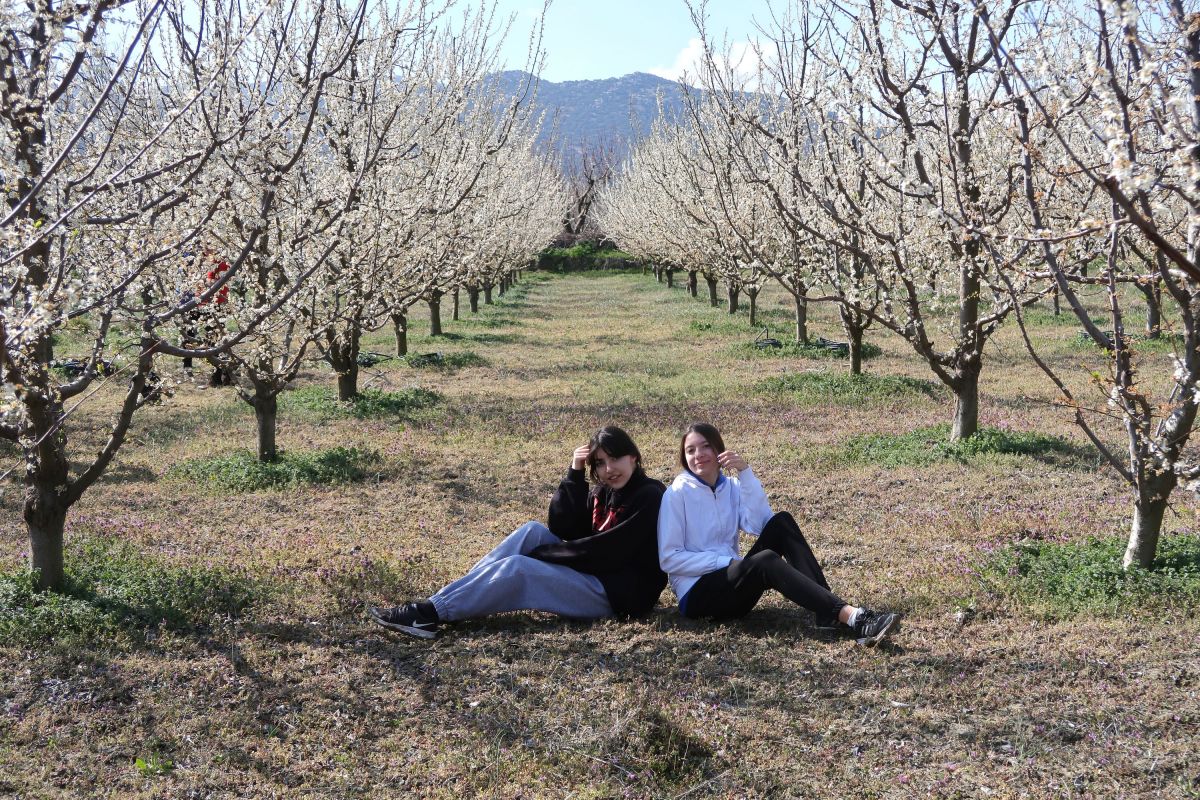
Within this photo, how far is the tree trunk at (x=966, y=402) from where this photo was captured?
834 cm

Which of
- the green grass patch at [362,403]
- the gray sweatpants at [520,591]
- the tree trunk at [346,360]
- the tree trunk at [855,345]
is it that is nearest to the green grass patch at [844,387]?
the tree trunk at [855,345]

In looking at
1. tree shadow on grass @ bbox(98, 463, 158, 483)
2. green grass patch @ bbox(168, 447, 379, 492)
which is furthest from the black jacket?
tree shadow on grass @ bbox(98, 463, 158, 483)

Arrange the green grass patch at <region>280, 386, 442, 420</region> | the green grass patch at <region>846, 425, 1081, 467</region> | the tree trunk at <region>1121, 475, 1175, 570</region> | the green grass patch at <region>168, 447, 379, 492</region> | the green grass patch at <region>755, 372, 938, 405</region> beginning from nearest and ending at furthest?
the tree trunk at <region>1121, 475, 1175, 570</region> → the green grass patch at <region>168, 447, 379, 492</region> → the green grass patch at <region>846, 425, 1081, 467</region> → the green grass patch at <region>280, 386, 442, 420</region> → the green grass patch at <region>755, 372, 938, 405</region>

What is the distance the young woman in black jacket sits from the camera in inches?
185

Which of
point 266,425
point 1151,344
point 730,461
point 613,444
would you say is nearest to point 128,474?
point 266,425

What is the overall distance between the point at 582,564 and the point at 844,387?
326 inches

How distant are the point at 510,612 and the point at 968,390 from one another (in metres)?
5.43

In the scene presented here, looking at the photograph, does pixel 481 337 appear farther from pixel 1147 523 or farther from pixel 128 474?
pixel 1147 523

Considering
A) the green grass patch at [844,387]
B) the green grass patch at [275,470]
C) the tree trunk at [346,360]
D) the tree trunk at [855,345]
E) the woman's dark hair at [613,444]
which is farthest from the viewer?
the tree trunk at [855,345]

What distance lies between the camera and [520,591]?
4766mm

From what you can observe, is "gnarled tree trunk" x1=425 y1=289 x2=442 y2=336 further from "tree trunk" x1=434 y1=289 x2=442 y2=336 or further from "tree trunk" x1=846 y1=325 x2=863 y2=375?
"tree trunk" x1=846 y1=325 x2=863 y2=375

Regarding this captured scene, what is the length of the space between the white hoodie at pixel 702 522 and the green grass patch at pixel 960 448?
394 centimetres

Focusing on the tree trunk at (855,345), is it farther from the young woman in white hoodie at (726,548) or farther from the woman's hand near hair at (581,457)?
the woman's hand near hair at (581,457)

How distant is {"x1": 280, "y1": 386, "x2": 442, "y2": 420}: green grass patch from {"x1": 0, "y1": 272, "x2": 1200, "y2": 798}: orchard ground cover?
9.77ft
